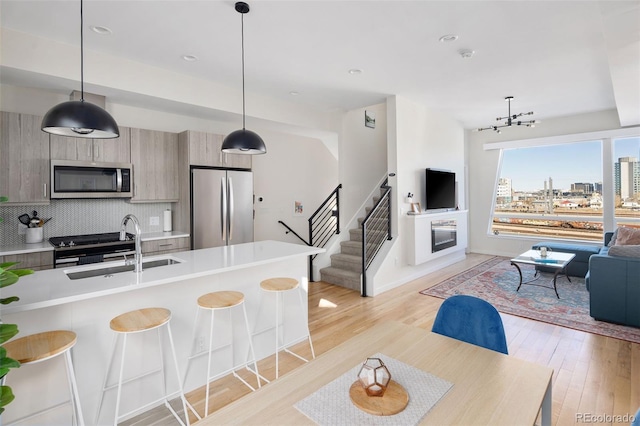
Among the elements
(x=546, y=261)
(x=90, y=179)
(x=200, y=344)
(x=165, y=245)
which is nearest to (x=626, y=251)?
(x=546, y=261)

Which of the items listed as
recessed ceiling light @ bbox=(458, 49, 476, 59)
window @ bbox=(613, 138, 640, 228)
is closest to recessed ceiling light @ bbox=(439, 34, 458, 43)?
recessed ceiling light @ bbox=(458, 49, 476, 59)

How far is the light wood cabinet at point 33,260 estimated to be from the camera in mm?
3066

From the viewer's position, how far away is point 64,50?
3.14 meters

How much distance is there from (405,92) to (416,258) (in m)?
2.65

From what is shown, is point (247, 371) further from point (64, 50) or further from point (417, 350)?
point (64, 50)

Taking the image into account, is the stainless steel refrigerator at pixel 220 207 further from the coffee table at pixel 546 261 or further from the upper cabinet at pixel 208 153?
the coffee table at pixel 546 261

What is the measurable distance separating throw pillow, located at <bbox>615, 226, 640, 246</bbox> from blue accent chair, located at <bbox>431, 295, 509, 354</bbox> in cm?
475

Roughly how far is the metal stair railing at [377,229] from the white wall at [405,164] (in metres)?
0.11

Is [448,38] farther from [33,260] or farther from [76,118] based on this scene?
[33,260]

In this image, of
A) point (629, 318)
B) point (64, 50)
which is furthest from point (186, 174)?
point (629, 318)

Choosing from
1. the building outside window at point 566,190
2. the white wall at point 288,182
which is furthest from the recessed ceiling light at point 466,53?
the building outside window at point 566,190

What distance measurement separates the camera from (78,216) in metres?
3.88

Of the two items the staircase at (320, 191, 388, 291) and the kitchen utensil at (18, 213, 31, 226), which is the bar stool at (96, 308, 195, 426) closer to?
the kitchen utensil at (18, 213, 31, 226)

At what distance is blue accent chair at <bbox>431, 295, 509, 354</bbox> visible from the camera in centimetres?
159
